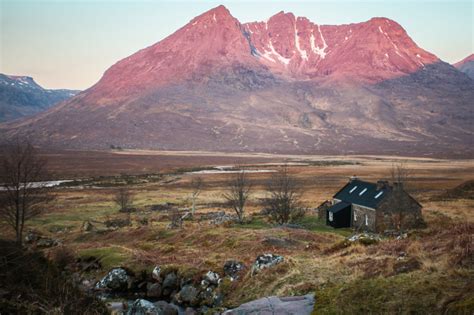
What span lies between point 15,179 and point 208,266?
55.6 feet

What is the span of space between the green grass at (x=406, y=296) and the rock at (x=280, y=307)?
313 mm

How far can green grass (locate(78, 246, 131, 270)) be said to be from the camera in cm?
2789

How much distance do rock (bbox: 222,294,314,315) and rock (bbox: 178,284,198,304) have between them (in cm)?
995

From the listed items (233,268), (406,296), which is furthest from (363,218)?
(406,296)

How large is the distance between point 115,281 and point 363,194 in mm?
34775

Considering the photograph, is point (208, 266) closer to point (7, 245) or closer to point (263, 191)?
point (7, 245)

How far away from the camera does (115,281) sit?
24453mm

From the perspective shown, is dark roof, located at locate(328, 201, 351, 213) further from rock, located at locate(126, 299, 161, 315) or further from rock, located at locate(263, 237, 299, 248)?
rock, located at locate(126, 299, 161, 315)

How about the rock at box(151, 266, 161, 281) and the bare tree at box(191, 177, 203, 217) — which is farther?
the bare tree at box(191, 177, 203, 217)

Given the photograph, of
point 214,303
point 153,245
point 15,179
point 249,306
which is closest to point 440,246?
point 249,306

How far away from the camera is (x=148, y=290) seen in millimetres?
23422

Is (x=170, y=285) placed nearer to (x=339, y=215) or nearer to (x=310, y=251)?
(x=310, y=251)

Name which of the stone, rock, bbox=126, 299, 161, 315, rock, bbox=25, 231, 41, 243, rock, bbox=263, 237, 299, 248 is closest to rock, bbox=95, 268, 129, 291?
the stone

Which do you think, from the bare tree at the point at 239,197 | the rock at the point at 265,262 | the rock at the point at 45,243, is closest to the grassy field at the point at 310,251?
the rock at the point at 265,262
